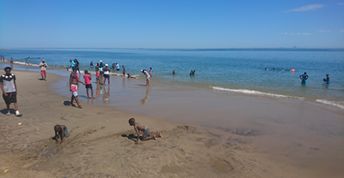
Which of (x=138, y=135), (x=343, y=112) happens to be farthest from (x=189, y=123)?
(x=343, y=112)

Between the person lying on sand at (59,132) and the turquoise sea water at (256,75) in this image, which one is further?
the turquoise sea water at (256,75)

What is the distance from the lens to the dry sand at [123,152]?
25.5ft

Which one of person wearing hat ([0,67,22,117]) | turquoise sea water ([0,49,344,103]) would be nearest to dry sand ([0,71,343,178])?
person wearing hat ([0,67,22,117])

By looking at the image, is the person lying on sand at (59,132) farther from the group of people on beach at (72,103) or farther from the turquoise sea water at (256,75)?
the turquoise sea water at (256,75)

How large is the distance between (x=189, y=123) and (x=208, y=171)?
4.97m

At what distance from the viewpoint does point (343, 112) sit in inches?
645

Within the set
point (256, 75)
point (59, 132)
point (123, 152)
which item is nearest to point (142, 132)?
point (123, 152)

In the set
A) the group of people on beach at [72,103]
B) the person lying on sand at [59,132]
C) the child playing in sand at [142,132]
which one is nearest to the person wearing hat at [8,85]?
the group of people on beach at [72,103]

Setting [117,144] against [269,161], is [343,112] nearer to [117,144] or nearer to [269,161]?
[269,161]

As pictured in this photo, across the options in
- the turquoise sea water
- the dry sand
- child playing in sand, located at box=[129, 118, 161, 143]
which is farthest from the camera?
the turquoise sea water

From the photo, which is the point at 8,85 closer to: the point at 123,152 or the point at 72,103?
the point at 72,103

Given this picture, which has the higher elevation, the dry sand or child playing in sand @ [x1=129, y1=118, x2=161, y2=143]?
child playing in sand @ [x1=129, y1=118, x2=161, y2=143]

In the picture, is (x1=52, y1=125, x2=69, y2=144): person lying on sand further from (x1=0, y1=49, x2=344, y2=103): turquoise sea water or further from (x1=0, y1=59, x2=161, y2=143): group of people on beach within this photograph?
(x1=0, y1=49, x2=344, y2=103): turquoise sea water

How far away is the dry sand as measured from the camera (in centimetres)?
779
